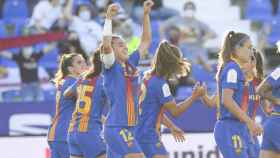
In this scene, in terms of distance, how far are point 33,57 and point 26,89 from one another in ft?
4.37

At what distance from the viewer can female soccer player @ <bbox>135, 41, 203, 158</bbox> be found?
9.33 meters

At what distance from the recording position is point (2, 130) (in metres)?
14.2

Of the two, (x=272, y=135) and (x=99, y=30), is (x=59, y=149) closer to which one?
(x=272, y=135)

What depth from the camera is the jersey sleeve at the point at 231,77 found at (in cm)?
860

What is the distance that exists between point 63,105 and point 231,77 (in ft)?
9.16

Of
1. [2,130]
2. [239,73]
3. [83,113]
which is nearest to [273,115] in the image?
[239,73]

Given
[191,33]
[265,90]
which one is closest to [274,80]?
[265,90]

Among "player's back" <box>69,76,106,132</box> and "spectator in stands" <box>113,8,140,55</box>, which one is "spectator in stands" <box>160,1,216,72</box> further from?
"player's back" <box>69,76,106,132</box>

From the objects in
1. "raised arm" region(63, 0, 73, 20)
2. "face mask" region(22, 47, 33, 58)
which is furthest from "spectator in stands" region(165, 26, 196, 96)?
"face mask" region(22, 47, 33, 58)

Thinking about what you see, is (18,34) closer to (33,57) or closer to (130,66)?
(33,57)

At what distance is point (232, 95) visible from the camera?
8648mm

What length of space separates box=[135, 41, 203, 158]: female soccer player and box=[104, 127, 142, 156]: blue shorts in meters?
0.48

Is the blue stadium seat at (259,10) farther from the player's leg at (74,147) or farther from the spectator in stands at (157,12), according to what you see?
the player's leg at (74,147)

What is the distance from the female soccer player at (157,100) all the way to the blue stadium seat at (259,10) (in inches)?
388
